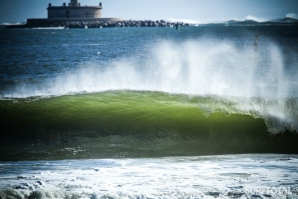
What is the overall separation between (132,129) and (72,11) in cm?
9880

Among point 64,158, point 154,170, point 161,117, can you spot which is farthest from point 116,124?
point 154,170

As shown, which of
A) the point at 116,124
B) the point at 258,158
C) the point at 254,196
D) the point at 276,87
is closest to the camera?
the point at 254,196

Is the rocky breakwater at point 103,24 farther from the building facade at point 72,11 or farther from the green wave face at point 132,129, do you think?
the green wave face at point 132,129

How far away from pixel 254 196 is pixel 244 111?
179 inches

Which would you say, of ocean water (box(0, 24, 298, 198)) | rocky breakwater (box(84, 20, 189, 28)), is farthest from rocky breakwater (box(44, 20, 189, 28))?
ocean water (box(0, 24, 298, 198))

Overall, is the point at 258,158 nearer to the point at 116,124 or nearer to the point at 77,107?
→ the point at 116,124

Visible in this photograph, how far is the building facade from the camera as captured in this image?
100312 mm

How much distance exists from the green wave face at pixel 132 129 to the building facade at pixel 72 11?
9408 cm

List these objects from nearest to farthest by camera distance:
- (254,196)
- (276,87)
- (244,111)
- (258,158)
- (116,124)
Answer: (254,196), (258,158), (116,124), (244,111), (276,87)

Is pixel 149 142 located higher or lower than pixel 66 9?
lower

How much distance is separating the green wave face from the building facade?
94079mm

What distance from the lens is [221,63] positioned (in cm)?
1953

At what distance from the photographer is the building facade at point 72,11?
100 meters

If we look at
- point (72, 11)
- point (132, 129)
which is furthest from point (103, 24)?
point (132, 129)
